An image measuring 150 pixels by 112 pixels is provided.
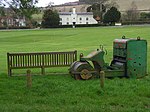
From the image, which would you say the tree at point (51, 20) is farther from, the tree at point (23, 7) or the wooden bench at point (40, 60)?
the tree at point (23, 7)

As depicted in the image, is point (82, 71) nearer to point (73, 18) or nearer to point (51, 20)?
point (51, 20)

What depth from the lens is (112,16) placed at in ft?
393

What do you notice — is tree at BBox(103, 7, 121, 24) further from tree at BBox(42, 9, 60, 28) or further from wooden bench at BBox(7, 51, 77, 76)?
wooden bench at BBox(7, 51, 77, 76)

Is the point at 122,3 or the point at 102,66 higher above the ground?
the point at 122,3

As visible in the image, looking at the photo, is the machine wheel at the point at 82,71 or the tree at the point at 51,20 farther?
the tree at the point at 51,20

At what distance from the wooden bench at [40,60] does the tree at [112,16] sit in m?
103

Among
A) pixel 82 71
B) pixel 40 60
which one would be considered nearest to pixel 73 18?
pixel 40 60

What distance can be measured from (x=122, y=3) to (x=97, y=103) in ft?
592

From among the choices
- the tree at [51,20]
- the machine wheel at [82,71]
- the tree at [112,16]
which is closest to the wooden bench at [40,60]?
the machine wheel at [82,71]

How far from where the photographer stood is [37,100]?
9.37 m

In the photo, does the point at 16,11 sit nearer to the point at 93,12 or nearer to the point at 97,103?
the point at 97,103

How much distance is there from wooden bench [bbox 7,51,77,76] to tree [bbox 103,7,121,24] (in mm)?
103376

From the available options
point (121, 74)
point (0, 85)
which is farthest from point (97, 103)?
point (121, 74)

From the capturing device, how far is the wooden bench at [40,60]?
15.6 metres
